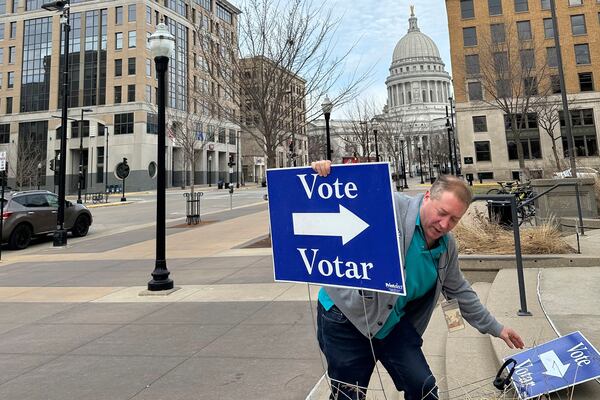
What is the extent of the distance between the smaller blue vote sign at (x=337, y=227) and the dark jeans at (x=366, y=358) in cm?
25

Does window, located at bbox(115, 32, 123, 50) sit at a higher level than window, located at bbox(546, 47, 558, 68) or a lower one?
higher

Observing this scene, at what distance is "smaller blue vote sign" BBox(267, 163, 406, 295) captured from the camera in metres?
2.01

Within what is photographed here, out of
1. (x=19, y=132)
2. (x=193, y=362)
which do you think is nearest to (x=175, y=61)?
(x=19, y=132)

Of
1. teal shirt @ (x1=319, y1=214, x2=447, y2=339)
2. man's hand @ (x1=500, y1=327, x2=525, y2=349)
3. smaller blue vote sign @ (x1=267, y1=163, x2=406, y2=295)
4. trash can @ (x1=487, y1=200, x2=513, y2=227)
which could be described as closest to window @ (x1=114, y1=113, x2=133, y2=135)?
trash can @ (x1=487, y1=200, x2=513, y2=227)

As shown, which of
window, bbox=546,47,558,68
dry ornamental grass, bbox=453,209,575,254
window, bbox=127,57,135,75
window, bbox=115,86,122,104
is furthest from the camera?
window, bbox=115,86,122,104

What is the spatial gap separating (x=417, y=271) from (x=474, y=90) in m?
54.0

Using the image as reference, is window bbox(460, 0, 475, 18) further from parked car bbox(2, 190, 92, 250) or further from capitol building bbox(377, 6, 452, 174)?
capitol building bbox(377, 6, 452, 174)

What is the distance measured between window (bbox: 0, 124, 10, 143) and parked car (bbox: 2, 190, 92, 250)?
217 feet

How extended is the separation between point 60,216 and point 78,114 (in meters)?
56.3

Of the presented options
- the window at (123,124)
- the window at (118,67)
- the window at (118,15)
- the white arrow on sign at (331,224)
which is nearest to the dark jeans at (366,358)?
the white arrow on sign at (331,224)

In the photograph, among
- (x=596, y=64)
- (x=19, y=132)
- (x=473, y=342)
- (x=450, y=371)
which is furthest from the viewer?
Answer: (x=19, y=132)

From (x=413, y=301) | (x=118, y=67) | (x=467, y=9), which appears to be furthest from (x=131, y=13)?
(x=413, y=301)

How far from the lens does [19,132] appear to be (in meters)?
65.9

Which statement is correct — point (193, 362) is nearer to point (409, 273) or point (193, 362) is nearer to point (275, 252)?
point (275, 252)
